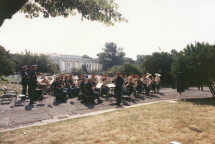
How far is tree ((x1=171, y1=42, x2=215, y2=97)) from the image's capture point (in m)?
12.1

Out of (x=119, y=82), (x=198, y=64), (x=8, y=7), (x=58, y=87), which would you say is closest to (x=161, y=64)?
(x=198, y=64)

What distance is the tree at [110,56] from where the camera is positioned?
8350 cm

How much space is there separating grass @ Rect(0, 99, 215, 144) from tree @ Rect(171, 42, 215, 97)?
5.53m

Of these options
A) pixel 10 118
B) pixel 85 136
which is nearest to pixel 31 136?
pixel 85 136

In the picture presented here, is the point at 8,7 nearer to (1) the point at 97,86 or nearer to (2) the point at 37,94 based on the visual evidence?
(1) the point at 97,86

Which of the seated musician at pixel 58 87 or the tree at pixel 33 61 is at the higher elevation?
the tree at pixel 33 61

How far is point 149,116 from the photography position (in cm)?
790

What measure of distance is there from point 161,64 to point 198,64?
16.0m

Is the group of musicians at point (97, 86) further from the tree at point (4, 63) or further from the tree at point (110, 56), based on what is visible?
the tree at point (110, 56)

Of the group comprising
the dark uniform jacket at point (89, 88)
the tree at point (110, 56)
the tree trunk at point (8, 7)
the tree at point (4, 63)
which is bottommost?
the dark uniform jacket at point (89, 88)

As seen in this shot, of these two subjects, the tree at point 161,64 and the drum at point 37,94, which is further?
the tree at point 161,64

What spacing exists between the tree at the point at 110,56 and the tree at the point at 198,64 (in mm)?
69471

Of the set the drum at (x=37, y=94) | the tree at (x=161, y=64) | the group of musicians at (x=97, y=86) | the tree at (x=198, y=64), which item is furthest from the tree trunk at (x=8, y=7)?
the tree at (x=161, y=64)

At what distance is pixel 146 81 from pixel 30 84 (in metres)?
11.1
